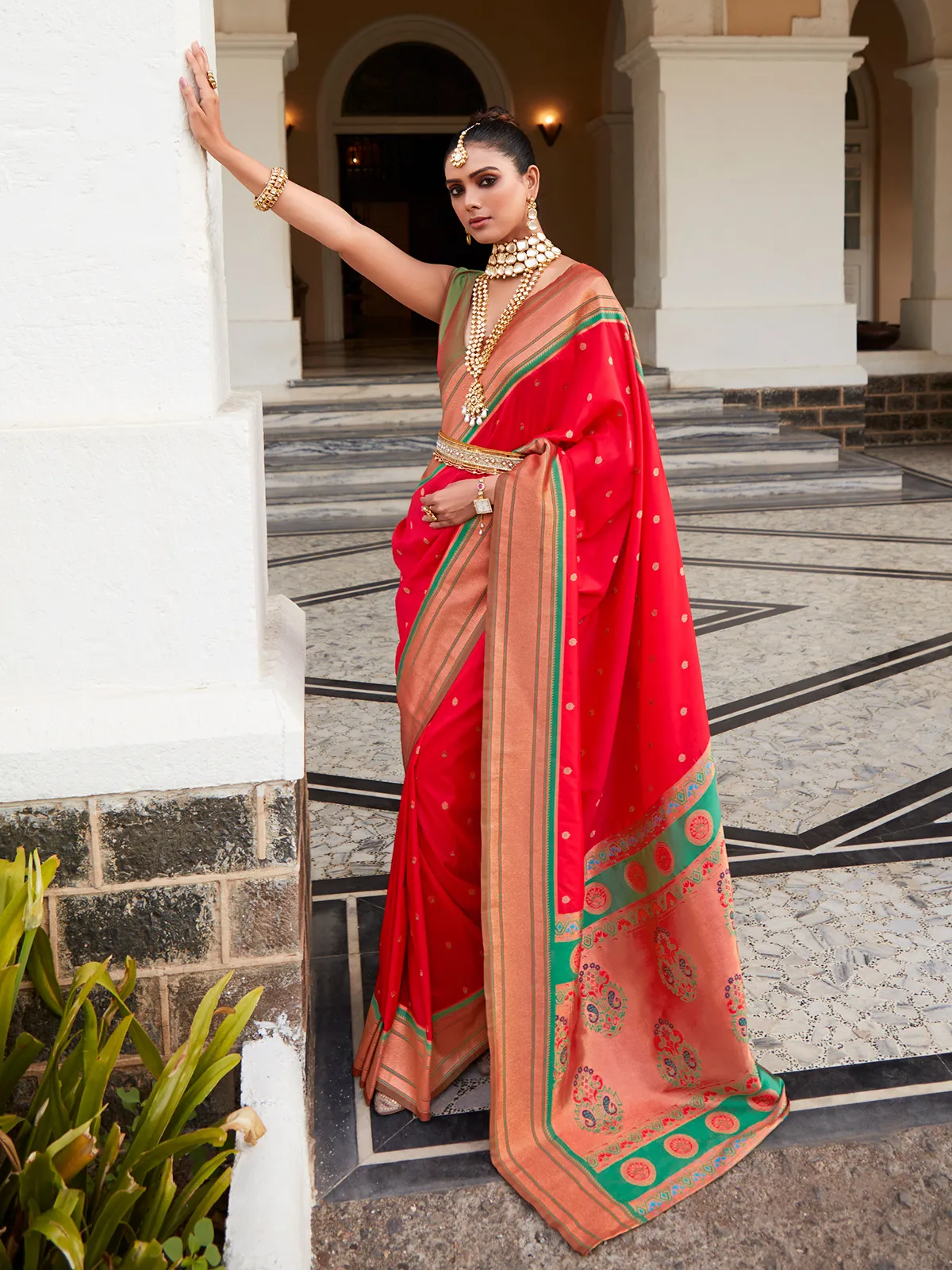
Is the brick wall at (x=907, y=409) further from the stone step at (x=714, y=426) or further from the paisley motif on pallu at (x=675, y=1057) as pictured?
the paisley motif on pallu at (x=675, y=1057)

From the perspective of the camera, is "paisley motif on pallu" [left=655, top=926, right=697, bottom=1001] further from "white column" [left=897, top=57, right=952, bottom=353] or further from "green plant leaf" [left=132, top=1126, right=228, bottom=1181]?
"white column" [left=897, top=57, right=952, bottom=353]

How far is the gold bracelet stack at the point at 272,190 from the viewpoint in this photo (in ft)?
5.67

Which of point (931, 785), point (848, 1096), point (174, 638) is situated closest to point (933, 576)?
point (931, 785)

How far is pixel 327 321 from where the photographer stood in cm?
1303

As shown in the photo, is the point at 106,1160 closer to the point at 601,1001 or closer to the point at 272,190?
the point at 601,1001

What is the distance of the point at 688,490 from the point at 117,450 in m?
5.62

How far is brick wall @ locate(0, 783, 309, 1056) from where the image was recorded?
1.51 m

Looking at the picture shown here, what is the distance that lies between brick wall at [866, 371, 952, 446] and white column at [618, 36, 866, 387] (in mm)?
929

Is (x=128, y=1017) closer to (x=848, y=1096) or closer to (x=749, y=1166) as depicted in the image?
(x=749, y=1166)

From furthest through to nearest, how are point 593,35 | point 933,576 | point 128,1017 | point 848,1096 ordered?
point 593,35 → point 933,576 → point 848,1096 → point 128,1017

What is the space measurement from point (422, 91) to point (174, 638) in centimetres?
1244

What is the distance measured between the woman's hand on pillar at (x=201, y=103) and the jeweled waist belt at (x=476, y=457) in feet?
1.59

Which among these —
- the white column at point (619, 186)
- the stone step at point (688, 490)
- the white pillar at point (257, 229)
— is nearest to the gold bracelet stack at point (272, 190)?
the stone step at point (688, 490)

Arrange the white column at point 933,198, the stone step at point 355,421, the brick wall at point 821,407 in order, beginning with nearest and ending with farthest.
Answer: the stone step at point 355,421 < the brick wall at point 821,407 < the white column at point 933,198
